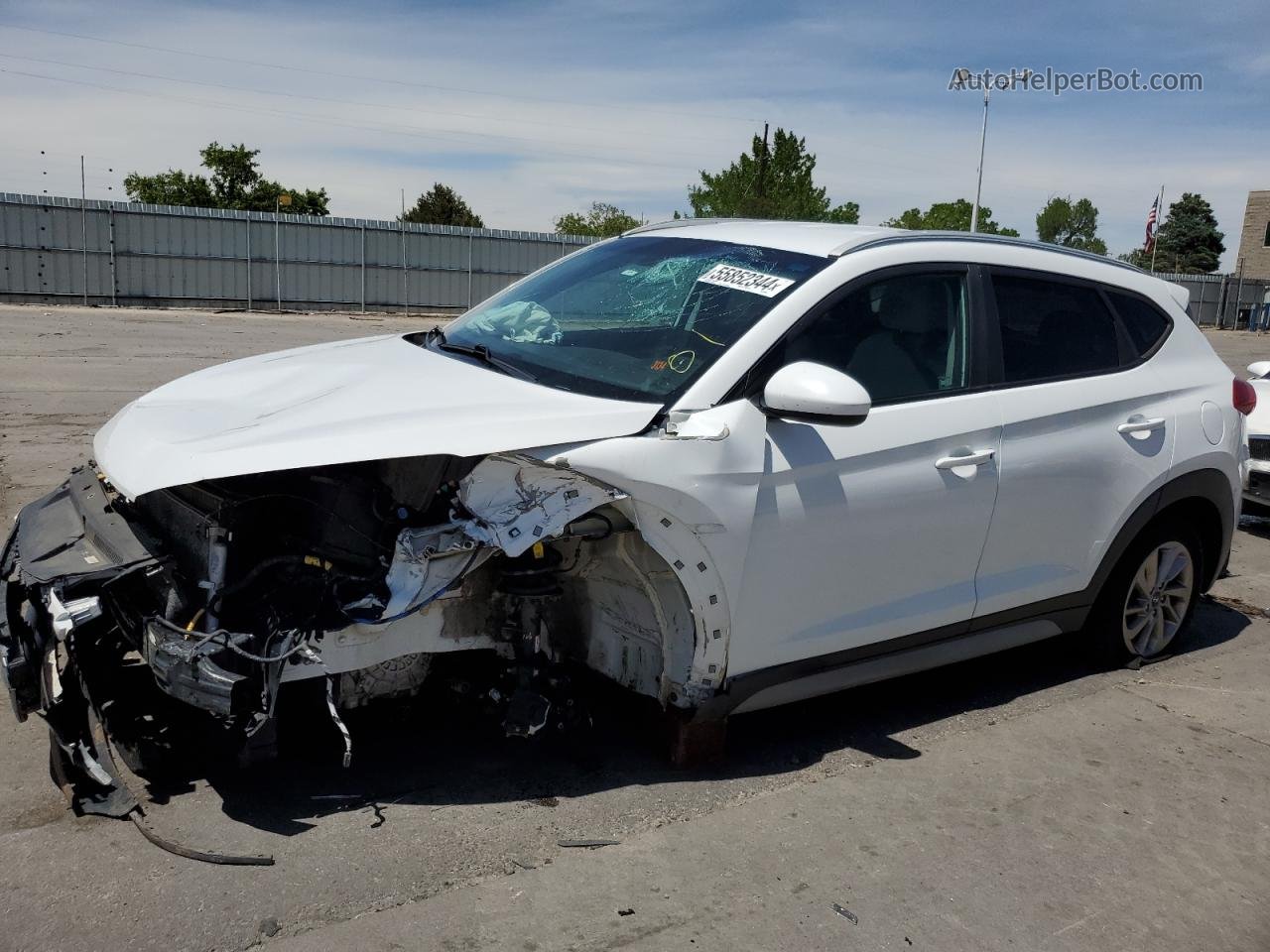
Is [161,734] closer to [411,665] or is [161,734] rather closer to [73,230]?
[411,665]

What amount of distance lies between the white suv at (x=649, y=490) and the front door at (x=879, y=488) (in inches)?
0.4

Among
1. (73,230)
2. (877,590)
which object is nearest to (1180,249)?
(73,230)

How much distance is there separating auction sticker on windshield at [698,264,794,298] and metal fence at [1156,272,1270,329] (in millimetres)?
47022

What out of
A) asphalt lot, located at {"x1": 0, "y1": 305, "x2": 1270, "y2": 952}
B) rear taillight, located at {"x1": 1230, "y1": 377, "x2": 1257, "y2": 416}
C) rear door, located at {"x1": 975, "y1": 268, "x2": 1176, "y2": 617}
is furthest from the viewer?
rear taillight, located at {"x1": 1230, "y1": 377, "x2": 1257, "y2": 416}

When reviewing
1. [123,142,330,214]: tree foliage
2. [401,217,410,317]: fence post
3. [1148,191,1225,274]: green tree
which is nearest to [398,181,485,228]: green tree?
[123,142,330,214]: tree foliage

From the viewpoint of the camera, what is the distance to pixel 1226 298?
46.4 m

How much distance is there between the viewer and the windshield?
12.0 feet

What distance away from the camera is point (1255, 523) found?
340 inches

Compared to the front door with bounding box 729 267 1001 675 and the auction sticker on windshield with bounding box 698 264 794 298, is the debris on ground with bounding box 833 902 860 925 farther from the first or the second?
the auction sticker on windshield with bounding box 698 264 794 298

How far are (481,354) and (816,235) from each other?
1.30 m

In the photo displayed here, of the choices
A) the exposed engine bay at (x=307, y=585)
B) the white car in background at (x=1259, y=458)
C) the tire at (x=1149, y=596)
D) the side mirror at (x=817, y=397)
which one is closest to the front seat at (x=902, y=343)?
the side mirror at (x=817, y=397)

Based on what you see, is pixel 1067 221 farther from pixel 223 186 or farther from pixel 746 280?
pixel 746 280

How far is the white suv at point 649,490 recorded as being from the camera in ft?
10.6

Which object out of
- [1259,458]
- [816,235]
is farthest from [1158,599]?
[1259,458]
